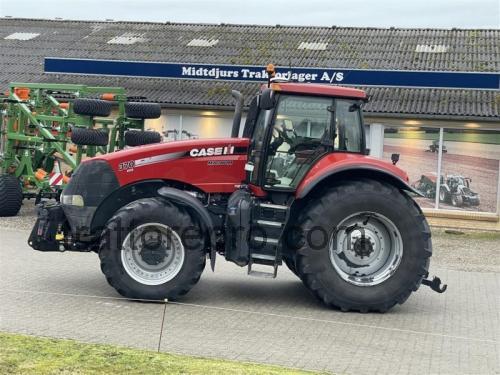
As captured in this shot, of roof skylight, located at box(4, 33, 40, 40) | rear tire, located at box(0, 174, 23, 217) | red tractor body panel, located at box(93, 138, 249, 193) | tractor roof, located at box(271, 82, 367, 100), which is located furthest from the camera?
roof skylight, located at box(4, 33, 40, 40)

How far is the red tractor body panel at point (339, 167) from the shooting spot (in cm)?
948

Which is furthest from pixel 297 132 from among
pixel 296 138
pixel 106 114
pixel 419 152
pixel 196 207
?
pixel 419 152

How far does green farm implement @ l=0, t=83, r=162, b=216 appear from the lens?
17.0 m

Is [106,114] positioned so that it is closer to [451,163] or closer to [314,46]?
[451,163]

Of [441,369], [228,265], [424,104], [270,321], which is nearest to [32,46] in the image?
[424,104]

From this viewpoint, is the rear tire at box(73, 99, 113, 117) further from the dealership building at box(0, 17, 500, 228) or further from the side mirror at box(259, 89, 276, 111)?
the dealership building at box(0, 17, 500, 228)

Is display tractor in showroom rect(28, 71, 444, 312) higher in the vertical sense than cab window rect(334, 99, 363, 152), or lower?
lower

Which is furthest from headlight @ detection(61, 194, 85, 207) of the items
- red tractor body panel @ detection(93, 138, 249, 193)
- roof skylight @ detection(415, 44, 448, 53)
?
roof skylight @ detection(415, 44, 448, 53)

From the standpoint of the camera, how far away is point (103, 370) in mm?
6188

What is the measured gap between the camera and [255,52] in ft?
81.6

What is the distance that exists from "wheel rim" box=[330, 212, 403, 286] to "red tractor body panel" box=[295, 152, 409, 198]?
0.55 metres

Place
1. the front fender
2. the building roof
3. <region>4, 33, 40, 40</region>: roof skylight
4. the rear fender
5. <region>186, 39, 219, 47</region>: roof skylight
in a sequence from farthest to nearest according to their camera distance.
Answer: <region>4, 33, 40, 40</region>: roof skylight < <region>186, 39, 219, 47</region>: roof skylight < the building roof < the front fender < the rear fender

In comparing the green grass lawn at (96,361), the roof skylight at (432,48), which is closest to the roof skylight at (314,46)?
the roof skylight at (432,48)

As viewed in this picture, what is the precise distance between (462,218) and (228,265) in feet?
30.1
